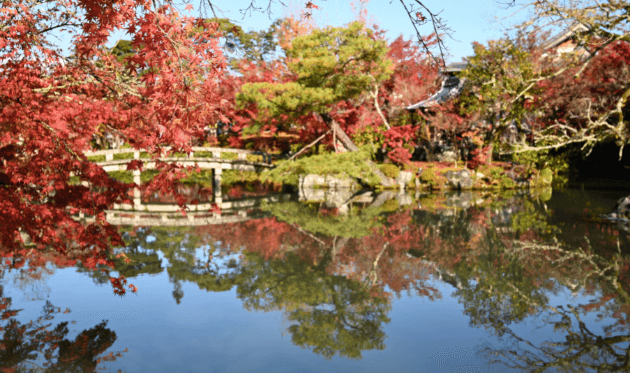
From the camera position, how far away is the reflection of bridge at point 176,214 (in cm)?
1122

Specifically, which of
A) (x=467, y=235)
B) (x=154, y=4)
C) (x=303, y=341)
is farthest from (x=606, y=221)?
(x=154, y=4)

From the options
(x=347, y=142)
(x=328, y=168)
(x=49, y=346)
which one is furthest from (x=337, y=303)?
(x=347, y=142)

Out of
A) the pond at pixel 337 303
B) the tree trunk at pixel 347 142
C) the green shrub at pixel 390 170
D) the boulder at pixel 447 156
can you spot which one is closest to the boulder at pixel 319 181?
the tree trunk at pixel 347 142

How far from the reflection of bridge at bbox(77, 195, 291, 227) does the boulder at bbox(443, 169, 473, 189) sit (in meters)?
7.01

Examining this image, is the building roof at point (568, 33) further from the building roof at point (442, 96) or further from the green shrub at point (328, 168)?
the green shrub at point (328, 168)

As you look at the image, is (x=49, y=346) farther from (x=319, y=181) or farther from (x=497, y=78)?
(x=497, y=78)

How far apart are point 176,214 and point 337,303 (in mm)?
8081

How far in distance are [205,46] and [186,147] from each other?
806mm

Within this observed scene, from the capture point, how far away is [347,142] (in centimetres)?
1919

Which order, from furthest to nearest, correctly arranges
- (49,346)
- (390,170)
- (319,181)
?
(390,170) < (319,181) < (49,346)

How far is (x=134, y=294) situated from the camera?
583 centimetres

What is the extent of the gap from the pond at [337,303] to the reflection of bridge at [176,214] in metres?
1.18

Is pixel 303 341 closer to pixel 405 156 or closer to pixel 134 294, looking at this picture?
pixel 134 294

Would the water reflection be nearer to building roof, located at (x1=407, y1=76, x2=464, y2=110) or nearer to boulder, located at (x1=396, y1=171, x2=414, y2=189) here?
boulder, located at (x1=396, y1=171, x2=414, y2=189)
